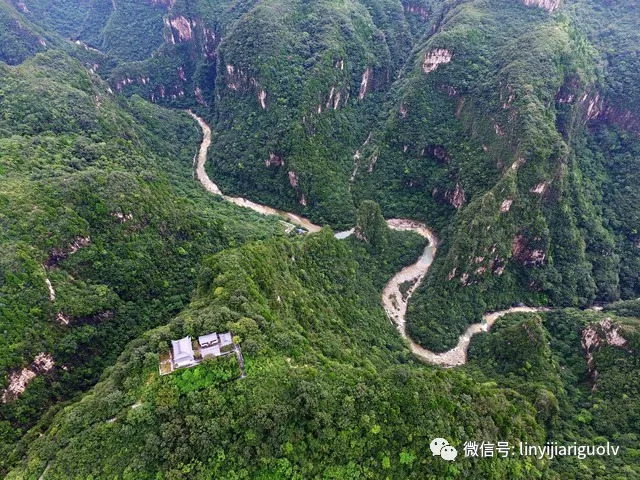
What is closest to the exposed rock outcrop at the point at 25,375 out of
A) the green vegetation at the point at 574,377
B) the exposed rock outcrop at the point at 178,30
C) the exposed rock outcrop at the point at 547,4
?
the green vegetation at the point at 574,377

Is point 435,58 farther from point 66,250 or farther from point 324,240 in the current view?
point 66,250

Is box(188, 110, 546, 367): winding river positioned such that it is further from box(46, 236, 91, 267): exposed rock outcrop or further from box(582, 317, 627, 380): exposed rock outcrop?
box(46, 236, 91, 267): exposed rock outcrop

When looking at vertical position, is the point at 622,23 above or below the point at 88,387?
above

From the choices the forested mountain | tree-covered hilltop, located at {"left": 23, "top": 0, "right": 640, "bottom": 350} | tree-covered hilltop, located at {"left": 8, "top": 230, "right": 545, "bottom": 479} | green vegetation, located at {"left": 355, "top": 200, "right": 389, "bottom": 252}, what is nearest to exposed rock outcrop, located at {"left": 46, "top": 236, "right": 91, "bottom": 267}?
the forested mountain

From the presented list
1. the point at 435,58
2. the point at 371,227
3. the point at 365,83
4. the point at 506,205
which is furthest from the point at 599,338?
the point at 365,83

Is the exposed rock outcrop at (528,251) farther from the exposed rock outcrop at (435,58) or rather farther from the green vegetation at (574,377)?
the exposed rock outcrop at (435,58)

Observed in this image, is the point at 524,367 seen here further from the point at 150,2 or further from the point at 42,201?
the point at 150,2

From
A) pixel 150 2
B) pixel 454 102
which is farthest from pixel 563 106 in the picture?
pixel 150 2
